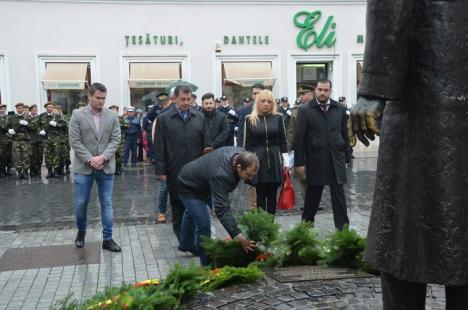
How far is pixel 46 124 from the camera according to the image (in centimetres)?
1564

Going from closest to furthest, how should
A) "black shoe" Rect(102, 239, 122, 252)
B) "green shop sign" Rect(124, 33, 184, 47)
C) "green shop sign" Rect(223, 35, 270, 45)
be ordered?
"black shoe" Rect(102, 239, 122, 252), "green shop sign" Rect(124, 33, 184, 47), "green shop sign" Rect(223, 35, 270, 45)

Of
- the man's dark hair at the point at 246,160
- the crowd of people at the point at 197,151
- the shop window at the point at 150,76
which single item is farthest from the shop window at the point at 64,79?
the man's dark hair at the point at 246,160

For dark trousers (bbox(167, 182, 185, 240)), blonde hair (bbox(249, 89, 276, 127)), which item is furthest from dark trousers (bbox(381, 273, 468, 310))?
blonde hair (bbox(249, 89, 276, 127))

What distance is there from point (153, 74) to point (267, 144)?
15172 millimetres

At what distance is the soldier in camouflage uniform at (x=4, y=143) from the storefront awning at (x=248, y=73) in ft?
29.2

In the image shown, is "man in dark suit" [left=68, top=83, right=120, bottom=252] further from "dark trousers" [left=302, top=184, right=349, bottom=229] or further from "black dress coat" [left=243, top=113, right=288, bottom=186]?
"dark trousers" [left=302, top=184, right=349, bottom=229]

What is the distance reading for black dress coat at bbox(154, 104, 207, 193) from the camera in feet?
23.6

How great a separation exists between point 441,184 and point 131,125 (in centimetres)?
1643

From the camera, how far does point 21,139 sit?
1560 centimetres

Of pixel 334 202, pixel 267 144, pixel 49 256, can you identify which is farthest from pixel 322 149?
pixel 49 256

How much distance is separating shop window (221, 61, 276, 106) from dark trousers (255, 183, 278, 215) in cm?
1502

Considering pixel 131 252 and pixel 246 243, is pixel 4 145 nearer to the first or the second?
pixel 131 252

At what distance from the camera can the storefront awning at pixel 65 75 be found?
21536 millimetres

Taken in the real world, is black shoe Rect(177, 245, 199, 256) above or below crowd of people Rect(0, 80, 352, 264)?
below
